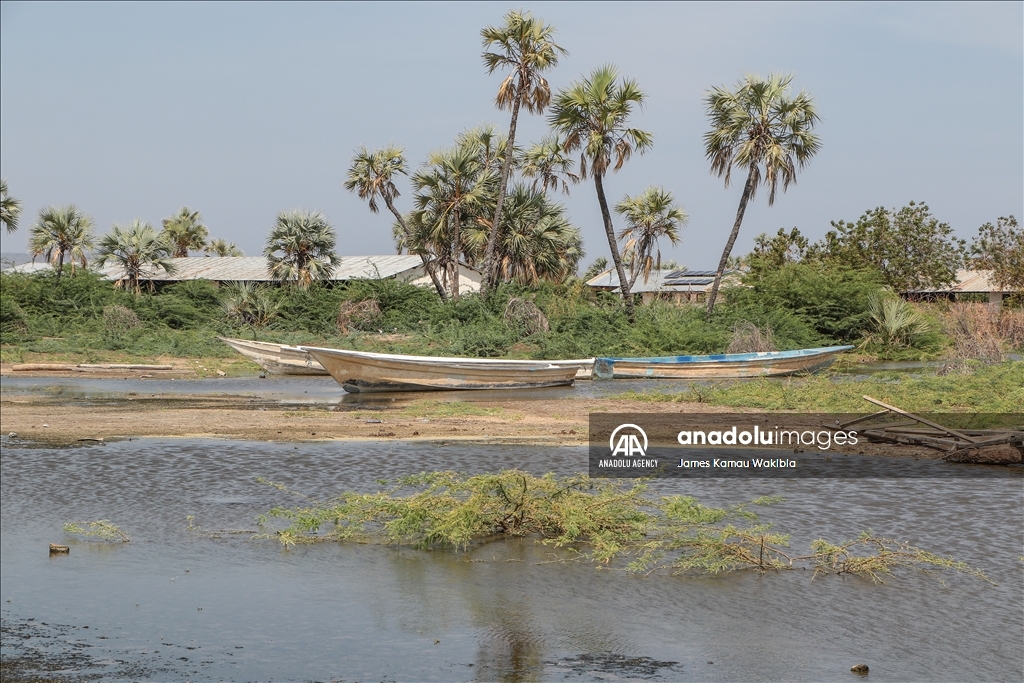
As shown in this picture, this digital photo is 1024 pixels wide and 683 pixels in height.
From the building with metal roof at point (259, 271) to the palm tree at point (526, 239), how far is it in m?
5.78

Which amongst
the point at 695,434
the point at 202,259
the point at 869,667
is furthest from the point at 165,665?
the point at 202,259

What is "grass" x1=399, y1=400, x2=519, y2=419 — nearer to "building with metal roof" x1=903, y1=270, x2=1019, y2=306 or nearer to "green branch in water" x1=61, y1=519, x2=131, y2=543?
"green branch in water" x1=61, y1=519, x2=131, y2=543

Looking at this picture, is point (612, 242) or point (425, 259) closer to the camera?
point (612, 242)

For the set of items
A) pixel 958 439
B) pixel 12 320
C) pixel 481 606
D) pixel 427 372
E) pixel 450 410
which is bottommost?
pixel 481 606

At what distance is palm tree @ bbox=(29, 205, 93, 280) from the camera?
135 feet

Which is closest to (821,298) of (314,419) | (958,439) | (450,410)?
(450,410)

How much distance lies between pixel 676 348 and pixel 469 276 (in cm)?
1964

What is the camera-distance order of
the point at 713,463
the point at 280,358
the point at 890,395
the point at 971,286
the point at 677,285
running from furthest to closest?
the point at 677,285 < the point at 971,286 < the point at 280,358 < the point at 890,395 < the point at 713,463

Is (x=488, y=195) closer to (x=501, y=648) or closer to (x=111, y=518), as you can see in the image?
(x=111, y=518)

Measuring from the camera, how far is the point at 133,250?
1737 inches

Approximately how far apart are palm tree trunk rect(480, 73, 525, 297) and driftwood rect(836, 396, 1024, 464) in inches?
995

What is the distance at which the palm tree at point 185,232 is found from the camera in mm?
61500

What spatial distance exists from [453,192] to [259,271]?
13691 millimetres

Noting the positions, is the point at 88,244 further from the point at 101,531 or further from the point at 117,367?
the point at 101,531
